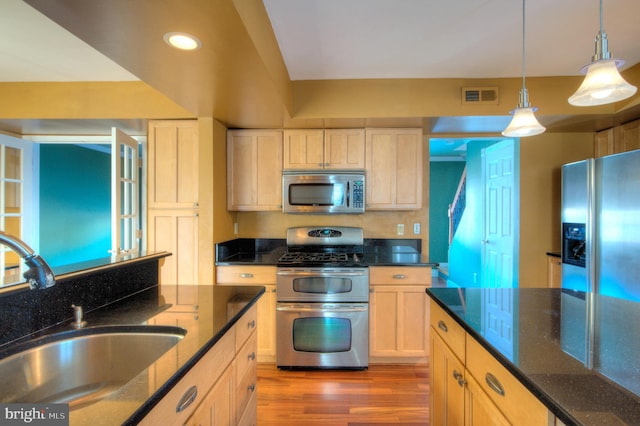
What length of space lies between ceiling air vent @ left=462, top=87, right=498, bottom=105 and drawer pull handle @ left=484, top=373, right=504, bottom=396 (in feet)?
7.41

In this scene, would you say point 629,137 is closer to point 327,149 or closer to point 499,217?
point 499,217

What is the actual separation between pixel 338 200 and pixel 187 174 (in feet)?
4.61

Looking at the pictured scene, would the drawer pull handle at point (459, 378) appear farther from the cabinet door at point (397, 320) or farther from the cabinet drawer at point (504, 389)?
the cabinet door at point (397, 320)

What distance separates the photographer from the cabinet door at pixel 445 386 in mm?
1231

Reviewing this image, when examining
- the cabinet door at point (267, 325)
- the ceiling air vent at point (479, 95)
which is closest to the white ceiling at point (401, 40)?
the ceiling air vent at point (479, 95)

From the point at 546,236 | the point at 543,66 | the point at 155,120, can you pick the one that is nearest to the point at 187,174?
the point at 155,120

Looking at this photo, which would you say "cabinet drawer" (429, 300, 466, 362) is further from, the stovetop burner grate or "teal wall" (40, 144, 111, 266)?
"teal wall" (40, 144, 111, 266)

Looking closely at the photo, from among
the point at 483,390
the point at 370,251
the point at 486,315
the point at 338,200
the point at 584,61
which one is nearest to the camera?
the point at 483,390

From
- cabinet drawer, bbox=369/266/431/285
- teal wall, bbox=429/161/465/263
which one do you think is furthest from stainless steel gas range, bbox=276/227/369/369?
teal wall, bbox=429/161/465/263

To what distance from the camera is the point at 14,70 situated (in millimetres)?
2361


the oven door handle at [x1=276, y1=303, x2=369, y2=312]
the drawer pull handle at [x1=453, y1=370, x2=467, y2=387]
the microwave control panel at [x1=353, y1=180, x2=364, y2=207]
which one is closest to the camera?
the drawer pull handle at [x1=453, y1=370, x2=467, y2=387]

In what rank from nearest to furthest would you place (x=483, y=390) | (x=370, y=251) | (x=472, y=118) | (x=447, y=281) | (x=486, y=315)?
(x=483, y=390) < (x=486, y=315) < (x=472, y=118) < (x=370, y=251) < (x=447, y=281)

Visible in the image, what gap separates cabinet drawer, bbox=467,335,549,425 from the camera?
778 millimetres

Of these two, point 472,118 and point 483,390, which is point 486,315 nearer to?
point 483,390
